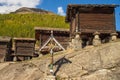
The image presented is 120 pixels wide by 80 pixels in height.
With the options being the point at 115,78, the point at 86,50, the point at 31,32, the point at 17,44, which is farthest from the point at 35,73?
the point at 31,32

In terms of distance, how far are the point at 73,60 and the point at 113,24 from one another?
7593 mm

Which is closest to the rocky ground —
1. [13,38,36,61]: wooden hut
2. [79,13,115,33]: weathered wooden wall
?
[79,13,115,33]: weathered wooden wall

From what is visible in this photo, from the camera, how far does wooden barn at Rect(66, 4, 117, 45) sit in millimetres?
28250

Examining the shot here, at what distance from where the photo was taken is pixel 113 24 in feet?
94.4

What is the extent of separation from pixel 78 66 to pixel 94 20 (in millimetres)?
7877

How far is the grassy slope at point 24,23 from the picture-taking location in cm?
7639

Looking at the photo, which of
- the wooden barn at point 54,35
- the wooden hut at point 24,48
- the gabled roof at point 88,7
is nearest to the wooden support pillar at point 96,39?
the gabled roof at point 88,7

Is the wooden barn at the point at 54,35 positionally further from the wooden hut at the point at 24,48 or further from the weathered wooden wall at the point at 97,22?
the weathered wooden wall at the point at 97,22

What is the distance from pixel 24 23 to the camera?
291 feet

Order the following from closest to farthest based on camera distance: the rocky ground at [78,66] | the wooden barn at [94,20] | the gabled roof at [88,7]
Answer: the rocky ground at [78,66] < the gabled roof at [88,7] < the wooden barn at [94,20]

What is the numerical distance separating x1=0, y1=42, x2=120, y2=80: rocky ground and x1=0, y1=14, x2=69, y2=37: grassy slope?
5074cm

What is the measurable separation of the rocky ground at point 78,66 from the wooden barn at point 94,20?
3.99 meters

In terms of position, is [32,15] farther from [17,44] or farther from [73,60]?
[73,60]

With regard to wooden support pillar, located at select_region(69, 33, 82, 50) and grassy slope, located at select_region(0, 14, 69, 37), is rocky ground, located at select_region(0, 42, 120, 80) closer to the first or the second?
wooden support pillar, located at select_region(69, 33, 82, 50)
